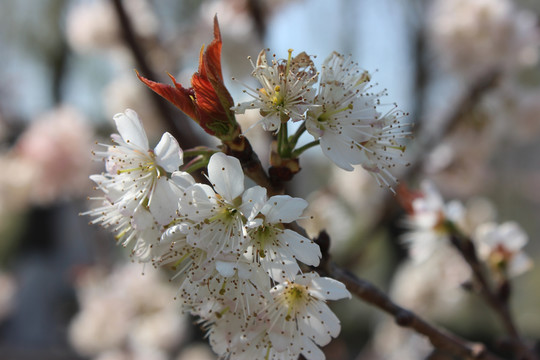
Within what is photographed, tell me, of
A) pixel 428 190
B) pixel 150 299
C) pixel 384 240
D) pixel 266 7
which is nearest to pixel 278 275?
pixel 428 190

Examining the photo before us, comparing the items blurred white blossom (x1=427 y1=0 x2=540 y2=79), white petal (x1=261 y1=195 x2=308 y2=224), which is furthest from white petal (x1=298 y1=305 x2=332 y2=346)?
blurred white blossom (x1=427 y1=0 x2=540 y2=79)

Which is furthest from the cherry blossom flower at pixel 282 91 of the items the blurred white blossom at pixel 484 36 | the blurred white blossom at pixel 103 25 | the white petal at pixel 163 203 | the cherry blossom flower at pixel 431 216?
the blurred white blossom at pixel 103 25

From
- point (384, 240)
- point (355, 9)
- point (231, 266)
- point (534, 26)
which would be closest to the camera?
point (231, 266)

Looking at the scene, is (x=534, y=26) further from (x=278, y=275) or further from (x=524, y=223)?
(x=524, y=223)

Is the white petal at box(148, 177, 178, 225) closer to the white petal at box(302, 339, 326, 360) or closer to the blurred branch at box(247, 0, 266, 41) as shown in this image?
the white petal at box(302, 339, 326, 360)

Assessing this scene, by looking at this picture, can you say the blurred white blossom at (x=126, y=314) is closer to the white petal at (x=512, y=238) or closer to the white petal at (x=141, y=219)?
the white petal at (x=512, y=238)

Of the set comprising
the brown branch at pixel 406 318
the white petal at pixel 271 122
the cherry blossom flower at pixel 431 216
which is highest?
the white petal at pixel 271 122

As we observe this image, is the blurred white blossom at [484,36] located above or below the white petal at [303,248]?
below
